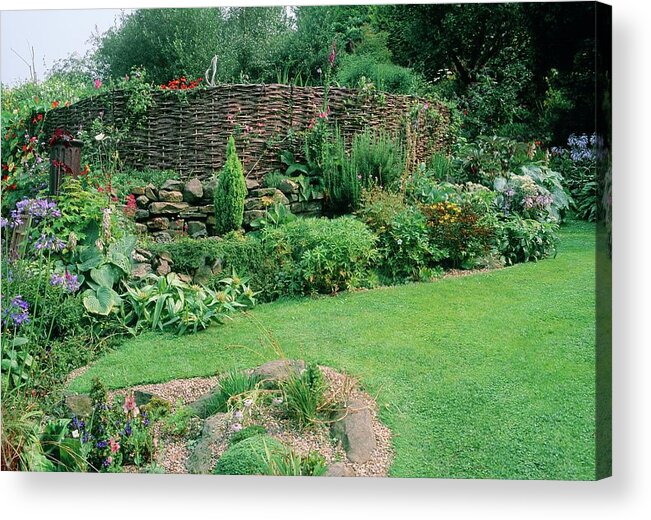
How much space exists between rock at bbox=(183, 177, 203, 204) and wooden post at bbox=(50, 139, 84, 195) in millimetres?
904

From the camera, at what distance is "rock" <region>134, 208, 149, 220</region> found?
6.98 m

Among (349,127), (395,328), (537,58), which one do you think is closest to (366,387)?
(395,328)

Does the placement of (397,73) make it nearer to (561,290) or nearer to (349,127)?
(349,127)

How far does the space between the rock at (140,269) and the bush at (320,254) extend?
0.96 metres

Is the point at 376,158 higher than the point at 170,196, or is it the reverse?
the point at 376,158

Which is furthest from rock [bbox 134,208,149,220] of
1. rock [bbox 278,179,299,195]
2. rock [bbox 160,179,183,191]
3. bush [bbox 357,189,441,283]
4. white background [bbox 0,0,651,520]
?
white background [bbox 0,0,651,520]

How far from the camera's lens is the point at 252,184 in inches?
268

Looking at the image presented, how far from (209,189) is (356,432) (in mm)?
2227

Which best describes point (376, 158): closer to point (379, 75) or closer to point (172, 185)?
point (379, 75)

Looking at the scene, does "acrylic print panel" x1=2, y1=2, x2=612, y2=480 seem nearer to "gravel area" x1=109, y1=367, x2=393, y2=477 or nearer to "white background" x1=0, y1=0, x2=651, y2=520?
"gravel area" x1=109, y1=367, x2=393, y2=477

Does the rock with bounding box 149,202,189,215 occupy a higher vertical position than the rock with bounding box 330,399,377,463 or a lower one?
higher

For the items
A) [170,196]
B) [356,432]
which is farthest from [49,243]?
[356,432]

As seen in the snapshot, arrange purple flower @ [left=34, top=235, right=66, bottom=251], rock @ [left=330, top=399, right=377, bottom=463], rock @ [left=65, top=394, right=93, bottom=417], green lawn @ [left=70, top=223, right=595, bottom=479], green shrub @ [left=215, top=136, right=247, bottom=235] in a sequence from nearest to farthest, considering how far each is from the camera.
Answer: green lawn @ [left=70, top=223, right=595, bottom=479], rock @ [left=330, top=399, right=377, bottom=463], rock @ [left=65, top=394, right=93, bottom=417], green shrub @ [left=215, top=136, right=247, bottom=235], purple flower @ [left=34, top=235, right=66, bottom=251]

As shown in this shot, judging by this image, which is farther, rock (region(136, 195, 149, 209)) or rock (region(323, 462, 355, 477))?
rock (region(136, 195, 149, 209))
